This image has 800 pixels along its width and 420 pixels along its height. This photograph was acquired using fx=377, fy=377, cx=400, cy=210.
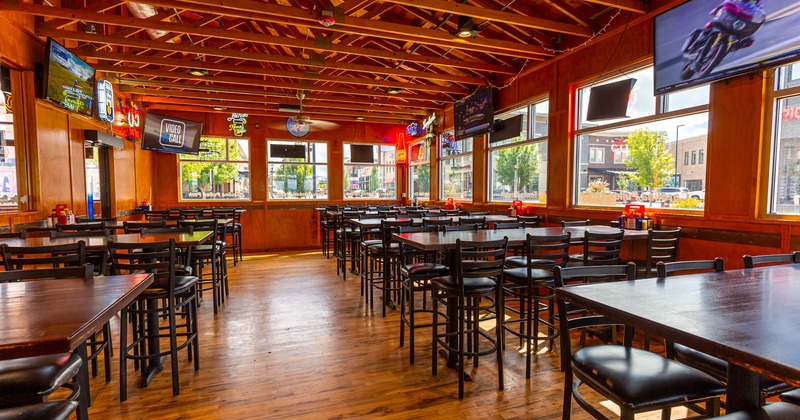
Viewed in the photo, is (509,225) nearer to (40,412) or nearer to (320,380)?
(320,380)

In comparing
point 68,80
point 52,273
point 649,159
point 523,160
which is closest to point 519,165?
point 523,160

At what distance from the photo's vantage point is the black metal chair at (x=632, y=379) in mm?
1326

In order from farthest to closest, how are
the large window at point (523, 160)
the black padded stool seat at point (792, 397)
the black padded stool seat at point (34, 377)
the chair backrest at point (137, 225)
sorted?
1. the large window at point (523, 160)
2. the chair backrest at point (137, 225)
3. the black padded stool seat at point (34, 377)
4. the black padded stool seat at point (792, 397)

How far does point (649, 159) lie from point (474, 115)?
3.46m

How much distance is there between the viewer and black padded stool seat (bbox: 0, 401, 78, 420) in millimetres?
1164

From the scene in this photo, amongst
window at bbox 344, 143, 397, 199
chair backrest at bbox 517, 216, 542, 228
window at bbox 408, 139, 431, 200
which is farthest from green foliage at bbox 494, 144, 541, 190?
window at bbox 344, 143, 397, 199

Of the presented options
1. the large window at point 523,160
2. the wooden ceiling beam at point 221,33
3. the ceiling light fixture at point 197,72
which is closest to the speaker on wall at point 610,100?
the large window at point 523,160

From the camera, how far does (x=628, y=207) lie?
421 centimetres

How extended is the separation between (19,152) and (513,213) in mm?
6456

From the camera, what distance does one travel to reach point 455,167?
8609 mm

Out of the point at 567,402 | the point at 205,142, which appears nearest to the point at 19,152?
the point at 205,142

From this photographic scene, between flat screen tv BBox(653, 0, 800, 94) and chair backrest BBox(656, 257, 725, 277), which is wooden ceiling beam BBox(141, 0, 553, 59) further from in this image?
chair backrest BBox(656, 257, 725, 277)

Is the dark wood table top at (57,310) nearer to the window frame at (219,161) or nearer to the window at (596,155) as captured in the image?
the window at (596,155)

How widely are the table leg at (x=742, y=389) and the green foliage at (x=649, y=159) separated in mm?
3497
